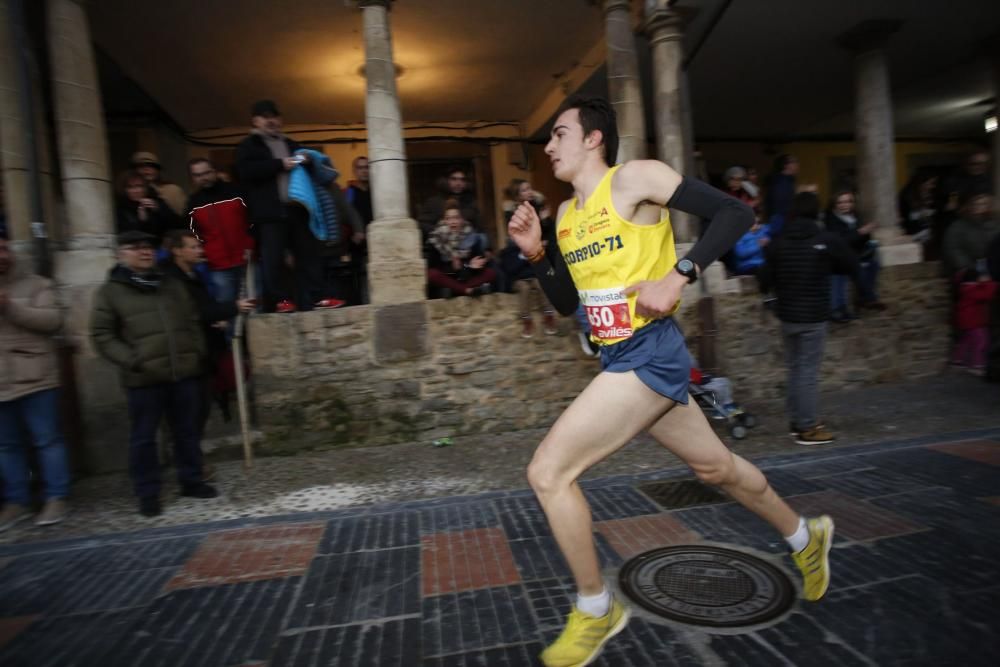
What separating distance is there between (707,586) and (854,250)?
545 centimetres

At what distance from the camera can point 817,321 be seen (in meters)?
4.94

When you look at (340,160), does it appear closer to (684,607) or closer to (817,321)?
(817,321)

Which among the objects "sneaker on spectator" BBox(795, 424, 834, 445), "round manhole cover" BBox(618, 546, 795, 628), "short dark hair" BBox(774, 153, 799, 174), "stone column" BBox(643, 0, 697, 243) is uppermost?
"stone column" BBox(643, 0, 697, 243)

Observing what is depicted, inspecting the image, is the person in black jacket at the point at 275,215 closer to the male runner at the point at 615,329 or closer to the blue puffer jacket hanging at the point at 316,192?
the blue puffer jacket hanging at the point at 316,192

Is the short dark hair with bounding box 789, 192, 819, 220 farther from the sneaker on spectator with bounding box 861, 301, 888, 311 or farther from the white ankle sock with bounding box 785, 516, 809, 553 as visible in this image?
the white ankle sock with bounding box 785, 516, 809, 553

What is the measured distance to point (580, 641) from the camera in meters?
2.23

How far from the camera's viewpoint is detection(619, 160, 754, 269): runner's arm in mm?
2141

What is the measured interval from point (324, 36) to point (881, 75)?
7.33m

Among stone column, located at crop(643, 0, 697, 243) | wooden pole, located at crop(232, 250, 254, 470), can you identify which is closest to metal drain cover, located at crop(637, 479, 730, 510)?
wooden pole, located at crop(232, 250, 254, 470)

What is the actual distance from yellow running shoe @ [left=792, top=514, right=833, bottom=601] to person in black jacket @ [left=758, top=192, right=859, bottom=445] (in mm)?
2678

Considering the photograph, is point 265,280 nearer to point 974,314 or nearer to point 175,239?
point 175,239

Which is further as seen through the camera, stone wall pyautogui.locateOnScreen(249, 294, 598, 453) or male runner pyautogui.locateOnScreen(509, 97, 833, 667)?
stone wall pyautogui.locateOnScreen(249, 294, 598, 453)

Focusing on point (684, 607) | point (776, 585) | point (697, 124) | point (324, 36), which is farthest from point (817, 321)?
point (697, 124)

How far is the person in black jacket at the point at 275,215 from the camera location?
5414mm
